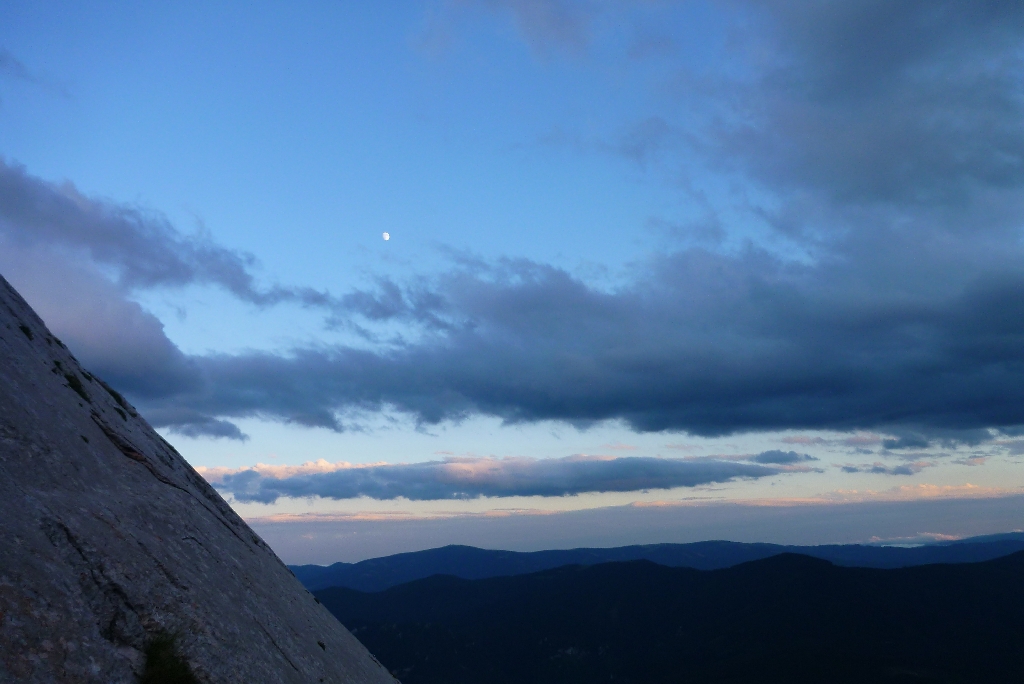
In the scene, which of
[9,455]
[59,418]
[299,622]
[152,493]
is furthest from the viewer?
[299,622]

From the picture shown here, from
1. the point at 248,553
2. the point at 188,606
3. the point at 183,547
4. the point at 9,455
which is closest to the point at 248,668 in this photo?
the point at 188,606

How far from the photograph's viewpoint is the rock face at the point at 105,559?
49.4 ft

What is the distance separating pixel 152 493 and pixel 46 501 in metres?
7.85

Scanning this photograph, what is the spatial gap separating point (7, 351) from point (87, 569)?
455 inches

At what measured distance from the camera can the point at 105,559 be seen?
1817 cm

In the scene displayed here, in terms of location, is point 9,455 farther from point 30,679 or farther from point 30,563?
point 30,679

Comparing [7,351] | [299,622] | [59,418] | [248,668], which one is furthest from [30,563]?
[299,622]

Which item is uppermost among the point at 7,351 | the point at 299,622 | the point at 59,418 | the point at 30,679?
the point at 7,351

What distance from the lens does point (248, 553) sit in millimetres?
33344

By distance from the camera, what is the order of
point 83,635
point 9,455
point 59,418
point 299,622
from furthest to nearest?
point 299,622 → point 59,418 → point 9,455 → point 83,635

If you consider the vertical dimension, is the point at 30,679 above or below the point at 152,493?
below

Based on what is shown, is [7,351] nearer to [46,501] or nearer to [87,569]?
[46,501]

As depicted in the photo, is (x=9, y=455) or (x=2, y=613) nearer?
(x=2, y=613)

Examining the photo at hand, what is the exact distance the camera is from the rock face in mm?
15055
